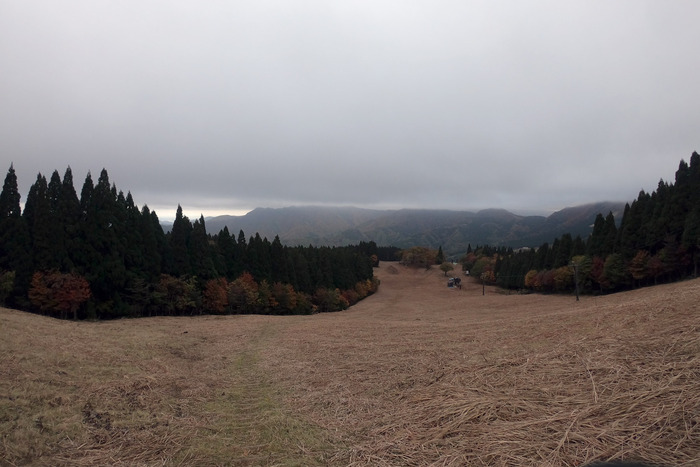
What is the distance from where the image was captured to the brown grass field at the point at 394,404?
160 inches

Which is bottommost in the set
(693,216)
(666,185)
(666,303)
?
(666,303)

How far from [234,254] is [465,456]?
44325 mm

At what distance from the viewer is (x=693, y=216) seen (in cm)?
3694

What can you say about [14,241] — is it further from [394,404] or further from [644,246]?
[644,246]

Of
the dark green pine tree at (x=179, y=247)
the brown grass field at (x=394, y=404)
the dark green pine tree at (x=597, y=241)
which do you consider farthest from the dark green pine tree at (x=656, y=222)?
the dark green pine tree at (x=179, y=247)

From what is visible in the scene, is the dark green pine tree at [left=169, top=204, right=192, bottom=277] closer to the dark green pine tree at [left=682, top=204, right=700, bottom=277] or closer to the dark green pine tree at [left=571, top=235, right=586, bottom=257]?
the dark green pine tree at [left=682, top=204, right=700, bottom=277]

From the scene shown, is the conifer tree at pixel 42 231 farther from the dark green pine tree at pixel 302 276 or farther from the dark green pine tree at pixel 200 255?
the dark green pine tree at pixel 302 276

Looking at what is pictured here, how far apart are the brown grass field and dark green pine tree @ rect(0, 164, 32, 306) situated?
80.2 ft

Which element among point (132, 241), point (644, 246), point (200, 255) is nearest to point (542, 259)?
point (644, 246)

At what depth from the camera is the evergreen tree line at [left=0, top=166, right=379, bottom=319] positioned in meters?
28.0

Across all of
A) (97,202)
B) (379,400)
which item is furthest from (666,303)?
(97,202)

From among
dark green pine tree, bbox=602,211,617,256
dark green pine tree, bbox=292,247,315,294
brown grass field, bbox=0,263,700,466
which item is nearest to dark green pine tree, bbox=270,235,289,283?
dark green pine tree, bbox=292,247,315,294

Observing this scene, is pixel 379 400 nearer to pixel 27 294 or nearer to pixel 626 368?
pixel 626 368

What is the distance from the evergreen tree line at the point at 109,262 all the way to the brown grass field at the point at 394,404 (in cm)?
2356
